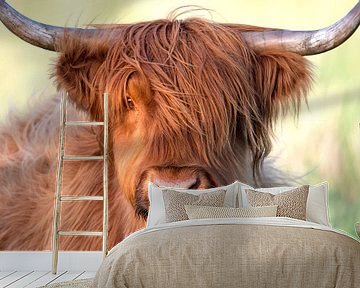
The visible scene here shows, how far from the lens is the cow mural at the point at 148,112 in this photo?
4.20m

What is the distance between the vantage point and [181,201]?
11.3ft

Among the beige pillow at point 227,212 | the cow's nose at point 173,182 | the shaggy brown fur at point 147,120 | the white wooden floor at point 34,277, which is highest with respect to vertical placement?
the shaggy brown fur at point 147,120

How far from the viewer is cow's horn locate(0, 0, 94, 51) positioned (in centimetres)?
424

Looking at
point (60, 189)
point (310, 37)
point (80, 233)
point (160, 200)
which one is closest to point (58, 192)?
point (60, 189)

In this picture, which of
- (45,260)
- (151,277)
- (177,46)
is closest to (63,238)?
(45,260)

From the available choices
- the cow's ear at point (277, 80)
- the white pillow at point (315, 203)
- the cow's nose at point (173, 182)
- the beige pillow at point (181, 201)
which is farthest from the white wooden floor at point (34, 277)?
the cow's ear at point (277, 80)

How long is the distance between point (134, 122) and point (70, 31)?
2.47 feet

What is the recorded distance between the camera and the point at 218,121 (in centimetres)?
420

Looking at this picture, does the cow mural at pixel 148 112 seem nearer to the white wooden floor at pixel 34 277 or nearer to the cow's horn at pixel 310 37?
the cow's horn at pixel 310 37

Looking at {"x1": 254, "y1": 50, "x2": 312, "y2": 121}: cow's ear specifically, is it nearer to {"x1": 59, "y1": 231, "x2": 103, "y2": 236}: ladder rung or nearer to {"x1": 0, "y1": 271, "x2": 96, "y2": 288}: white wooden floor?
{"x1": 59, "y1": 231, "x2": 103, "y2": 236}: ladder rung

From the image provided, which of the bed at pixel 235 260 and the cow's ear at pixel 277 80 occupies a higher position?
the cow's ear at pixel 277 80

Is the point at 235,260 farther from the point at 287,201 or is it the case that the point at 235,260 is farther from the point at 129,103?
the point at 129,103

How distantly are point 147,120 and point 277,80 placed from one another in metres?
0.90

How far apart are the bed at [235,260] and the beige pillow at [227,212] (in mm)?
467
